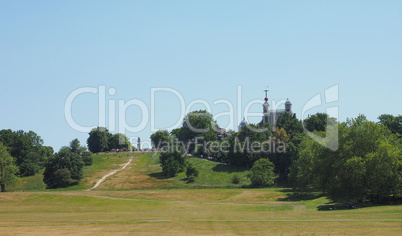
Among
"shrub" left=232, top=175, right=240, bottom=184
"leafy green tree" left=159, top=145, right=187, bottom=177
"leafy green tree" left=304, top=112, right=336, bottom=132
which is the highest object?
"leafy green tree" left=304, top=112, right=336, bottom=132

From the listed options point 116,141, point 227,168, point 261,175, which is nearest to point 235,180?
point 261,175

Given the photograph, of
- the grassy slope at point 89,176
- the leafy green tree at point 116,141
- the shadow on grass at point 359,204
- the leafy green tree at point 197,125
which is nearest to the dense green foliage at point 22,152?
the grassy slope at point 89,176

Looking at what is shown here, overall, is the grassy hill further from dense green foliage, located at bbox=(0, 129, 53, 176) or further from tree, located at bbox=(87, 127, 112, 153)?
tree, located at bbox=(87, 127, 112, 153)

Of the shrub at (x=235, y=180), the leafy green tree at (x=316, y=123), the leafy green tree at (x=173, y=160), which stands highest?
the leafy green tree at (x=316, y=123)

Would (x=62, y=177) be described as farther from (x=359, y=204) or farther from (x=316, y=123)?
(x=316, y=123)

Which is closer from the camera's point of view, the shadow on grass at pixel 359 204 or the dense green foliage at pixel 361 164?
the shadow on grass at pixel 359 204

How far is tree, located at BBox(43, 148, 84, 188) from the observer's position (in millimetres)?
101812

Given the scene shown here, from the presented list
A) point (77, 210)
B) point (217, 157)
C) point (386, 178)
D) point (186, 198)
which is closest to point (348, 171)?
point (386, 178)

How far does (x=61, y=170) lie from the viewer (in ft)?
333

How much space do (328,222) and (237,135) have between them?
288 ft

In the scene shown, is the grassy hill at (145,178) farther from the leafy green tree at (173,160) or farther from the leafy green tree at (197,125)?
the leafy green tree at (197,125)

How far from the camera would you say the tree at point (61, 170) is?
334 ft

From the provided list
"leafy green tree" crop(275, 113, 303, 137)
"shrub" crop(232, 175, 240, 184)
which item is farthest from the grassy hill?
"leafy green tree" crop(275, 113, 303, 137)

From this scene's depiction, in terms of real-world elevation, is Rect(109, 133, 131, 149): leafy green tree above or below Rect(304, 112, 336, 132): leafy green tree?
below
